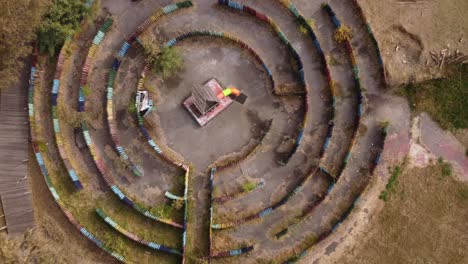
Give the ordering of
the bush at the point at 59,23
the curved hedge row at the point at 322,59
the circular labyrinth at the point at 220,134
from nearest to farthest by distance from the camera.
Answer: the bush at the point at 59,23 → the circular labyrinth at the point at 220,134 → the curved hedge row at the point at 322,59

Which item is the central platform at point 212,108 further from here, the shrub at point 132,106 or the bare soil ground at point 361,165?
the bare soil ground at point 361,165

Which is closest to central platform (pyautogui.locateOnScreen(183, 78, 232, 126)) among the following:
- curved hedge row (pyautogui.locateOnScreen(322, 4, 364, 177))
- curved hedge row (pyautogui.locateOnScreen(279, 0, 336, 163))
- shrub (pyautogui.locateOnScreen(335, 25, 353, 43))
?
curved hedge row (pyautogui.locateOnScreen(279, 0, 336, 163))

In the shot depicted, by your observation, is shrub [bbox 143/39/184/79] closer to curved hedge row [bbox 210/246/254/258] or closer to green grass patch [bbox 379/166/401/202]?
curved hedge row [bbox 210/246/254/258]

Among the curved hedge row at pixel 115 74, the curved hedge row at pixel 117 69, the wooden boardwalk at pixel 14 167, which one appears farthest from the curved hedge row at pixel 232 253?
the wooden boardwalk at pixel 14 167

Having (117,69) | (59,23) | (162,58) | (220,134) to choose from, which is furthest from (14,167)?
(220,134)

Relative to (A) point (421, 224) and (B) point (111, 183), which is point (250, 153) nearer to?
(B) point (111, 183)

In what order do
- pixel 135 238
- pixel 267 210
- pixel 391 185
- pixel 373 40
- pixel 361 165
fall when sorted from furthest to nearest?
pixel 373 40, pixel 361 165, pixel 391 185, pixel 267 210, pixel 135 238

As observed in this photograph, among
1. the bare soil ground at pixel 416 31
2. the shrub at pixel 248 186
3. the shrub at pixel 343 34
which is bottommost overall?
the shrub at pixel 248 186
